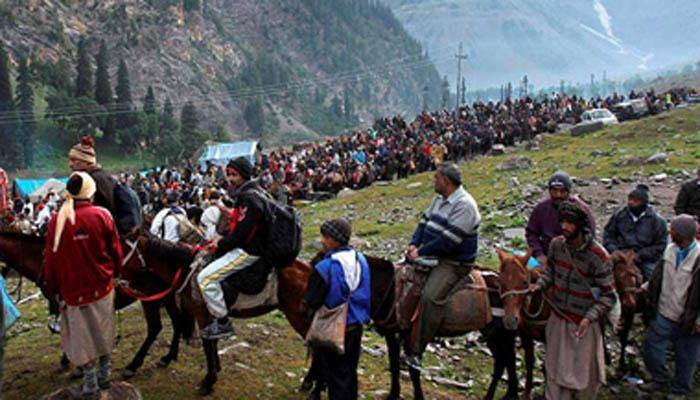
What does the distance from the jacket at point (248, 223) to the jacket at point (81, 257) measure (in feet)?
3.56

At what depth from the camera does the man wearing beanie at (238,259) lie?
559 centimetres

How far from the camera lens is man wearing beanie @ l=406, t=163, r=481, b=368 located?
5.84m

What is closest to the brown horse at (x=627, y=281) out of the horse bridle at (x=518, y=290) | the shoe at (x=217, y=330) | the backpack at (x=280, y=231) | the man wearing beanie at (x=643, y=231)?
the man wearing beanie at (x=643, y=231)

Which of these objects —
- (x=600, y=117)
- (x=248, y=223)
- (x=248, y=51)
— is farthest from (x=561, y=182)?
(x=248, y=51)

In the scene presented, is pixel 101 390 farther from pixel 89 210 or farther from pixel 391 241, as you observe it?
pixel 391 241

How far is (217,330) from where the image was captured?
5.84m

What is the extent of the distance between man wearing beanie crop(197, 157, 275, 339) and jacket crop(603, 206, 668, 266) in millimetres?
4906

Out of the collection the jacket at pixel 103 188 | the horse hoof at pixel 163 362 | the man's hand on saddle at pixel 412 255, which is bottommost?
the horse hoof at pixel 163 362

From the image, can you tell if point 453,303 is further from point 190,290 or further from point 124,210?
point 124,210

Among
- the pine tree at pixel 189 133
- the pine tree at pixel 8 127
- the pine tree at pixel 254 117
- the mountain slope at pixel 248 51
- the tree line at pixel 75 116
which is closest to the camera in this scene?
the pine tree at pixel 8 127

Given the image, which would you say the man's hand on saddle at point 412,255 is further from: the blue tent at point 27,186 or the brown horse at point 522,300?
the blue tent at point 27,186

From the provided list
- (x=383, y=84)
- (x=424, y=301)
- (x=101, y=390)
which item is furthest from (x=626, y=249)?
(x=383, y=84)

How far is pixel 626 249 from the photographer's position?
7.65 m

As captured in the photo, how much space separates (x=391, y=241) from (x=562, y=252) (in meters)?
9.99
